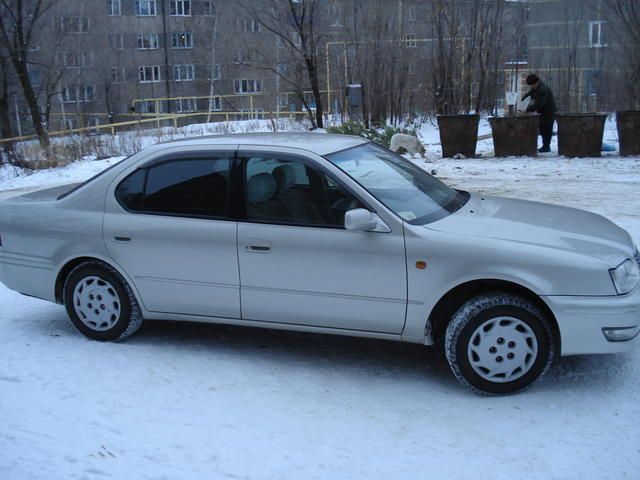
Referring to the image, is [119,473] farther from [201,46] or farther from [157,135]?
[201,46]

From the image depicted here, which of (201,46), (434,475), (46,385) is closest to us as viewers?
(434,475)

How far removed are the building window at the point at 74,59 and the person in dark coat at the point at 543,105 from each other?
103 feet

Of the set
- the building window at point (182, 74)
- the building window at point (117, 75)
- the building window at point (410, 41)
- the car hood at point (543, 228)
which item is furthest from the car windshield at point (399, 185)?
the building window at point (182, 74)

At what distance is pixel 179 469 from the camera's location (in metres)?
3.58

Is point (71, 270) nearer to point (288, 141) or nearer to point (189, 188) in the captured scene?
point (189, 188)

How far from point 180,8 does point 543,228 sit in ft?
179

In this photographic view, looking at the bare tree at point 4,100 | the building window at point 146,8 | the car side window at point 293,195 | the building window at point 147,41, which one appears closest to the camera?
the car side window at point 293,195

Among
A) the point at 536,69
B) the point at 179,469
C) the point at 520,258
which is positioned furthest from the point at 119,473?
the point at 536,69

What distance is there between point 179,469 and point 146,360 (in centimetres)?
156

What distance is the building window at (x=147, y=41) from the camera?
53562 millimetres

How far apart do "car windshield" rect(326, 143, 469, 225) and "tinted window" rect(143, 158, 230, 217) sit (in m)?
0.79

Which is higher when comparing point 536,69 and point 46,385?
point 536,69

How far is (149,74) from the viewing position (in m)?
54.8

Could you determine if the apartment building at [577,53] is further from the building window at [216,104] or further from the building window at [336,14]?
the building window at [216,104]
